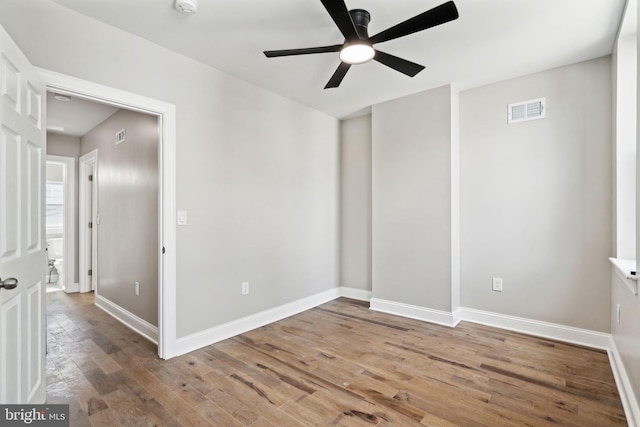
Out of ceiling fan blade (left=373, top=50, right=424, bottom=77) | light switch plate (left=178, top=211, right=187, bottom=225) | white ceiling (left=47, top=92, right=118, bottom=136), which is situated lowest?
light switch plate (left=178, top=211, right=187, bottom=225)

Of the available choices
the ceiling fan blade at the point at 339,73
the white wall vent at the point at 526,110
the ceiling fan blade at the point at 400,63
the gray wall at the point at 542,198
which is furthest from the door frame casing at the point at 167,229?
the white wall vent at the point at 526,110

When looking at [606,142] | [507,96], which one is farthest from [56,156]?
[606,142]

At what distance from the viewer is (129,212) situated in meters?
3.59

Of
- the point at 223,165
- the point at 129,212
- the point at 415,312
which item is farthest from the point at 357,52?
the point at 129,212

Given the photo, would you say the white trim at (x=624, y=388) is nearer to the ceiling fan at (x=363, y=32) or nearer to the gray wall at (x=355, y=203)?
the ceiling fan at (x=363, y=32)

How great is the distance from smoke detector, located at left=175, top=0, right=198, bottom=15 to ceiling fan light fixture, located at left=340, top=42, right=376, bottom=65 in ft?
3.31

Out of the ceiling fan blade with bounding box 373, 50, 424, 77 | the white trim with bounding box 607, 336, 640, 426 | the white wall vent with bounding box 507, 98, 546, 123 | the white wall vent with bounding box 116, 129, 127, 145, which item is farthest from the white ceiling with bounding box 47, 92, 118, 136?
the white trim with bounding box 607, 336, 640, 426

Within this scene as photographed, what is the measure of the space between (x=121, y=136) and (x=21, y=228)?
2487mm

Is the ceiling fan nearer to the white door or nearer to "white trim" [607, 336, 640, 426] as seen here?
the white door

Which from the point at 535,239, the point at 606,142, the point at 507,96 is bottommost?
the point at 535,239

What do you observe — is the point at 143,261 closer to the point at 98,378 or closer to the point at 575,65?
the point at 98,378

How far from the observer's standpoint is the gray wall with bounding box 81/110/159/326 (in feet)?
10.3

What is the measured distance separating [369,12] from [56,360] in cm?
366

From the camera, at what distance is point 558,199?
9.85ft
